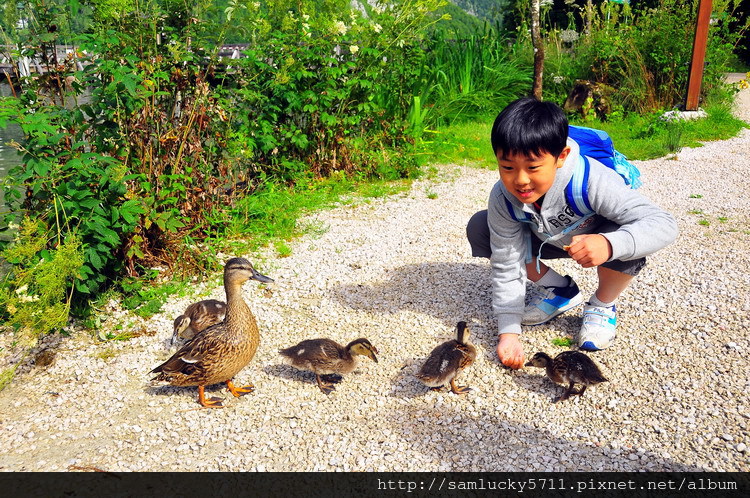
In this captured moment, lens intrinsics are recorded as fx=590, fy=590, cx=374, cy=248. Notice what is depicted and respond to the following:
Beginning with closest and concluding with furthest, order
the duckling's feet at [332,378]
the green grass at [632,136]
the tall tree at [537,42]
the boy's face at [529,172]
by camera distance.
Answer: the boy's face at [529,172]
the duckling's feet at [332,378]
the green grass at [632,136]
the tall tree at [537,42]

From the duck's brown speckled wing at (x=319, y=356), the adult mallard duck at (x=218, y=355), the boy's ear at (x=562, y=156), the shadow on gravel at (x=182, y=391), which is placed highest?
the boy's ear at (x=562, y=156)

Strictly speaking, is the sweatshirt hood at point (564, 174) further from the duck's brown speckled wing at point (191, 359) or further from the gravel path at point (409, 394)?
the duck's brown speckled wing at point (191, 359)

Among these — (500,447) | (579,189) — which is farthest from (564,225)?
(500,447)

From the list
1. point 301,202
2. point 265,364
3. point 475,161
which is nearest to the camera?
point 265,364

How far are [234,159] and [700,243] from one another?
4967mm

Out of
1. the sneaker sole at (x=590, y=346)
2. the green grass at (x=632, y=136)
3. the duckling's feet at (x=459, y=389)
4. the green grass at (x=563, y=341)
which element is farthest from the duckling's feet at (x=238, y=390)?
the green grass at (x=632, y=136)

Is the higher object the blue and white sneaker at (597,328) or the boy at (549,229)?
the boy at (549,229)

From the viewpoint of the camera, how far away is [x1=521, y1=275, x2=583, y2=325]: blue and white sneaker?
4.61 metres

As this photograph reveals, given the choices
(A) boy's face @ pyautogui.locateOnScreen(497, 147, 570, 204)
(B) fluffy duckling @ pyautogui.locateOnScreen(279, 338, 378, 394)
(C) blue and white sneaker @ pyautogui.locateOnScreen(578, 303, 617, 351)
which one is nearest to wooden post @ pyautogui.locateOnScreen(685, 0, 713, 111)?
(C) blue and white sneaker @ pyautogui.locateOnScreen(578, 303, 617, 351)

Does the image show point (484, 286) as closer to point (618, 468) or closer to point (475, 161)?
point (618, 468)

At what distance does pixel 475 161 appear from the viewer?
32.4ft

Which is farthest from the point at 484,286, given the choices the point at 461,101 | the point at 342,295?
the point at 461,101

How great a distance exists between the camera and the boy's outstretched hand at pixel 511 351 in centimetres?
407

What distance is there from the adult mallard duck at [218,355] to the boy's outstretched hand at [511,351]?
170 cm
